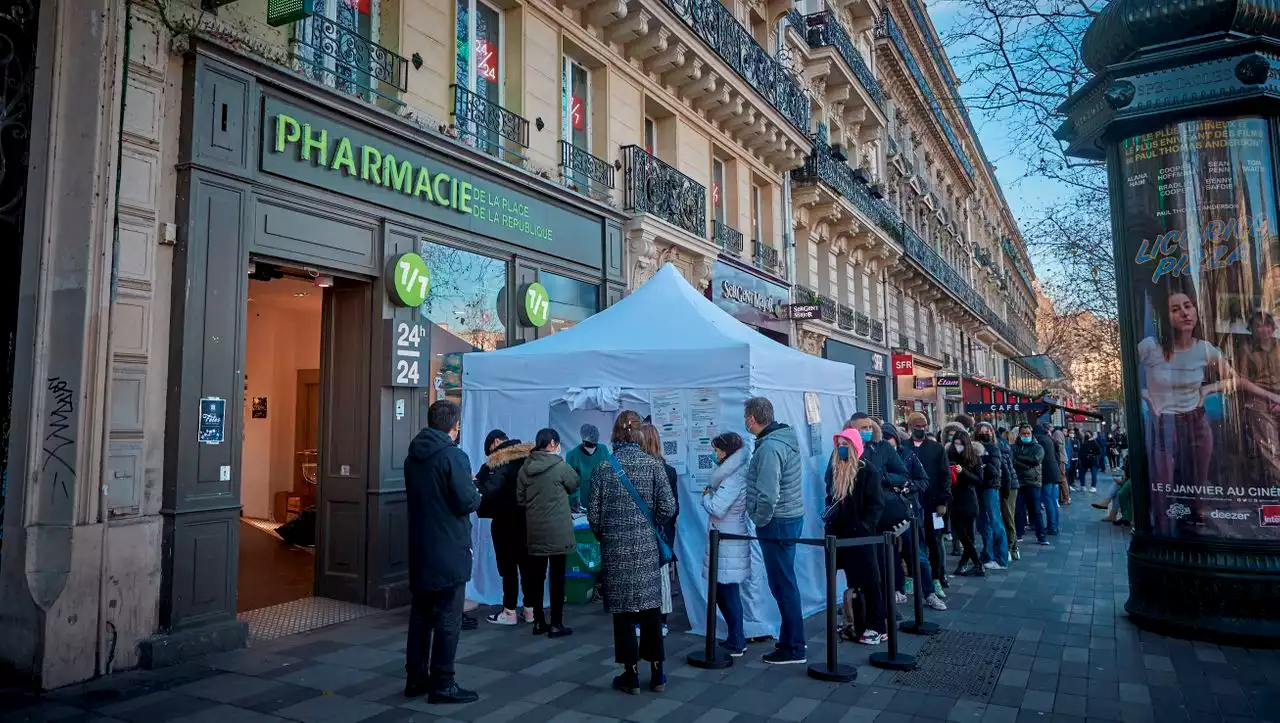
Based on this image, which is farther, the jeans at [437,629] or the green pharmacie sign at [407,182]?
the green pharmacie sign at [407,182]

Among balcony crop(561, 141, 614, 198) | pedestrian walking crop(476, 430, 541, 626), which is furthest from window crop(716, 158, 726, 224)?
pedestrian walking crop(476, 430, 541, 626)

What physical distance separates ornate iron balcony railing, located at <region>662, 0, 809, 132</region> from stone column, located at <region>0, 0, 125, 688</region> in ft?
27.9

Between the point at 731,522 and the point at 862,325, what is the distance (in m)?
17.1

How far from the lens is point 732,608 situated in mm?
5992

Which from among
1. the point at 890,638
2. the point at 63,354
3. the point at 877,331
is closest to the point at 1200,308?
the point at 890,638

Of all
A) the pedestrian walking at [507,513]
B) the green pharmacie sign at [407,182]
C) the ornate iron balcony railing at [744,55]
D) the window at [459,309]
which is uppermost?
the ornate iron balcony railing at [744,55]

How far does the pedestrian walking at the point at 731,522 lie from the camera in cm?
591

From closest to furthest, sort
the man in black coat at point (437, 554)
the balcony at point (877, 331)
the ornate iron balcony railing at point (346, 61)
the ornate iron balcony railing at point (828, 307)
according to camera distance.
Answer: the man in black coat at point (437, 554)
the ornate iron balcony railing at point (346, 61)
the ornate iron balcony railing at point (828, 307)
the balcony at point (877, 331)

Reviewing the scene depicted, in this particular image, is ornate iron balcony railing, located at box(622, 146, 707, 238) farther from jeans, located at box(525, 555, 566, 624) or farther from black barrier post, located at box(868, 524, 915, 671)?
black barrier post, located at box(868, 524, 915, 671)

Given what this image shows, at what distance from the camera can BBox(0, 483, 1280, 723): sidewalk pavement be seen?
188 inches

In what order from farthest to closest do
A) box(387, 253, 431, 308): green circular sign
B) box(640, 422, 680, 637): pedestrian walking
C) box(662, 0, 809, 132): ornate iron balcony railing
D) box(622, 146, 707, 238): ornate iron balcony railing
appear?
box(662, 0, 809, 132): ornate iron balcony railing
box(622, 146, 707, 238): ornate iron balcony railing
box(387, 253, 431, 308): green circular sign
box(640, 422, 680, 637): pedestrian walking

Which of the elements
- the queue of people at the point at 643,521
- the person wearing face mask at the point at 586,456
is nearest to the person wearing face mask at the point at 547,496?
the queue of people at the point at 643,521

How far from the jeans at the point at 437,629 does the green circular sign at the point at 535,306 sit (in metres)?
5.30

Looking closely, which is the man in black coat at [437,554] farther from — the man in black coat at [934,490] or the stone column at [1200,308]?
the stone column at [1200,308]
